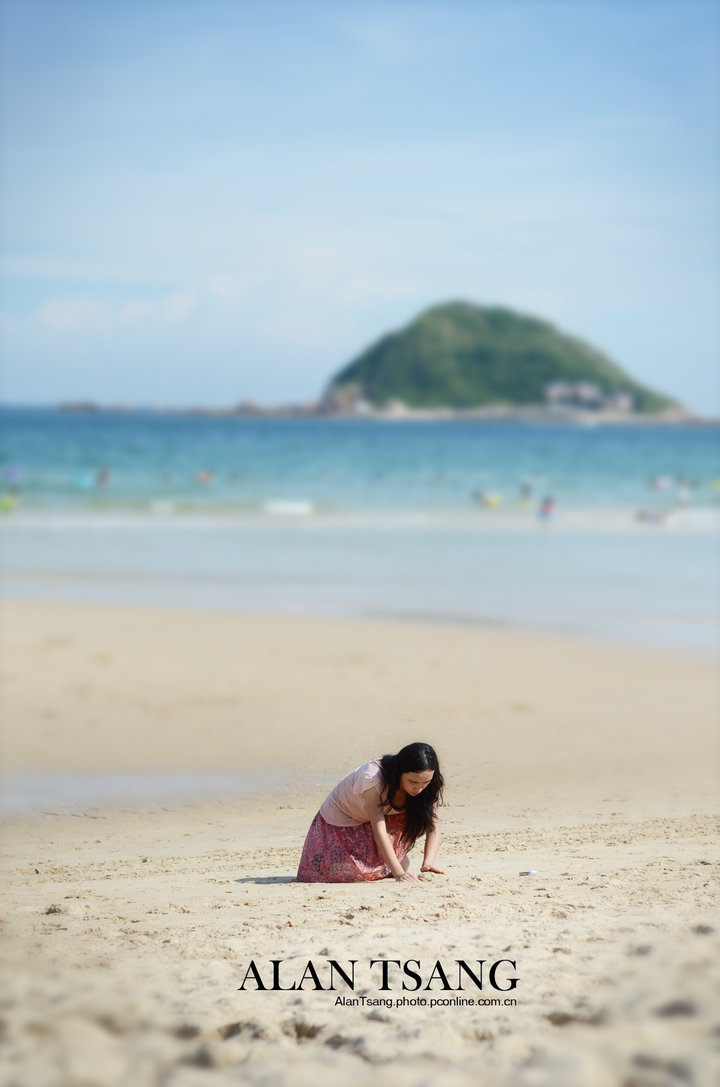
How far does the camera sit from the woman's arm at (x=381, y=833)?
500cm

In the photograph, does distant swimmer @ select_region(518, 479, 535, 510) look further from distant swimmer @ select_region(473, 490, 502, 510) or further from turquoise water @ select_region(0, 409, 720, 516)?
distant swimmer @ select_region(473, 490, 502, 510)

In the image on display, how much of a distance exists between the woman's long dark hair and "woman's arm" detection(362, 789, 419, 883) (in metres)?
0.04

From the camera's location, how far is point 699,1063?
2.84 metres

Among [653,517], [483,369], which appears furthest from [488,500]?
[483,369]

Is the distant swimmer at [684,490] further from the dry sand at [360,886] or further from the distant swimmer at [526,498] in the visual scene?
the dry sand at [360,886]

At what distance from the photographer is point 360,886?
5047 mm

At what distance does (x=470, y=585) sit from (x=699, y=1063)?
1254 cm

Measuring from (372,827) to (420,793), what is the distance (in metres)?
0.27

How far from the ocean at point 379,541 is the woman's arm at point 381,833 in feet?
22.8

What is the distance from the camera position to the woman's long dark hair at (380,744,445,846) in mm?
4844

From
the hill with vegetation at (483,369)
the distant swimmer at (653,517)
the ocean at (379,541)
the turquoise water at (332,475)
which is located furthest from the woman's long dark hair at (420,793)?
the hill with vegetation at (483,369)

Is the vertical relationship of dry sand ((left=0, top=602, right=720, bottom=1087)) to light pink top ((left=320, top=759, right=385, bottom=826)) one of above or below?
below

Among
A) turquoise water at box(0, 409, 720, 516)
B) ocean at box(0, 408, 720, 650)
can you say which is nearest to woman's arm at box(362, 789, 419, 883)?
ocean at box(0, 408, 720, 650)

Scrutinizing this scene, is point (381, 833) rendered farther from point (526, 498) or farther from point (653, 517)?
point (526, 498)
